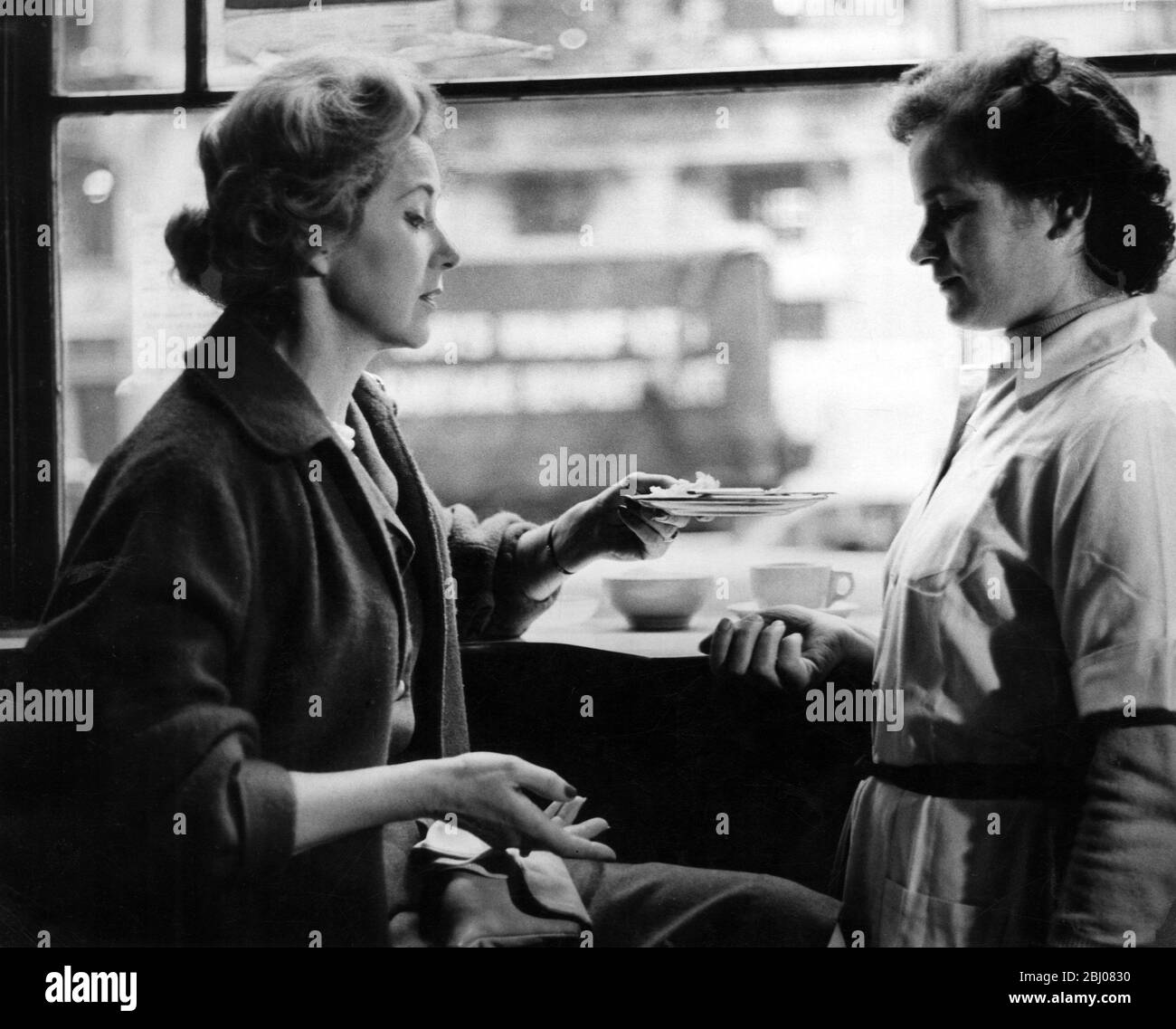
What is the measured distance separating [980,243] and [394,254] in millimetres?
924

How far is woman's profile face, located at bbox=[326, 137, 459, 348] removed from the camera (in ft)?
5.89

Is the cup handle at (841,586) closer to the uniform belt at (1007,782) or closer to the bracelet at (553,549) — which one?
the uniform belt at (1007,782)

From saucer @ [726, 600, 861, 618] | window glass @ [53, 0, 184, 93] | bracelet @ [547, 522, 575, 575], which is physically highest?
window glass @ [53, 0, 184, 93]

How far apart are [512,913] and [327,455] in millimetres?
784

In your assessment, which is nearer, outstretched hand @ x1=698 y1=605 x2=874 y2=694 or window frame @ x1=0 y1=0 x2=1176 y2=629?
outstretched hand @ x1=698 y1=605 x2=874 y2=694

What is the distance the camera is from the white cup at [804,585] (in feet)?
6.29

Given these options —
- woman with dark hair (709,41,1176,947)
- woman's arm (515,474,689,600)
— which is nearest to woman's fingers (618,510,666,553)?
woman's arm (515,474,689,600)

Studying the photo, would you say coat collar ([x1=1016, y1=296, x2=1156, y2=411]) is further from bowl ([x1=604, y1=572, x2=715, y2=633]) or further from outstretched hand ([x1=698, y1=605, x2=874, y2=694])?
bowl ([x1=604, y1=572, x2=715, y2=633])

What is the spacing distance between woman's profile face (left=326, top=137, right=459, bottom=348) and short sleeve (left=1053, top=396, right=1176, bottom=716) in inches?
40.8

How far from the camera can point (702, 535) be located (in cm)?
194

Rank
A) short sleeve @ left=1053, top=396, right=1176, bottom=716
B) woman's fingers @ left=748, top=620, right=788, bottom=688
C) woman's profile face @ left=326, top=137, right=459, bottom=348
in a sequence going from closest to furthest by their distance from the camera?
short sleeve @ left=1053, top=396, right=1176, bottom=716 → woman's profile face @ left=326, top=137, right=459, bottom=348 → woman's fingers @ left=748, top=620, right=788, bottom=688

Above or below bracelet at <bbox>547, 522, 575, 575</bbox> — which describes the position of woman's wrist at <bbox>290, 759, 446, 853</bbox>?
below

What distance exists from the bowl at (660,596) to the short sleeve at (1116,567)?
0.57m

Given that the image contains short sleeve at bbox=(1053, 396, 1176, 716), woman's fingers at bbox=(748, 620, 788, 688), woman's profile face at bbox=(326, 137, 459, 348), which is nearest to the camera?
short sleeve at bbox=(1053, 396, 1176, 716)
